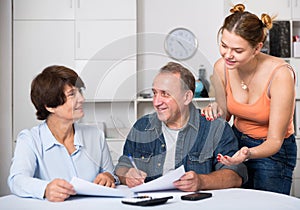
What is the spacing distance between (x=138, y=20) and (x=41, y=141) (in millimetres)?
3006

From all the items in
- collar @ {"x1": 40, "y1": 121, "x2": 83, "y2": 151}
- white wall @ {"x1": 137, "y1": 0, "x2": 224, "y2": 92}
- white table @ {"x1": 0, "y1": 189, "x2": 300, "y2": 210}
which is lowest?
white table @ {"x1": 0, "y1": 189, "x2": 300, "y2": 210}

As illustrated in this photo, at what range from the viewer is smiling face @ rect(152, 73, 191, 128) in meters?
1.79

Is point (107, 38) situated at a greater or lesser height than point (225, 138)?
greater

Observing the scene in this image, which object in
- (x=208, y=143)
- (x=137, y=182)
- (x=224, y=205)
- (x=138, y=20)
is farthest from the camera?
(x=138, y=20)

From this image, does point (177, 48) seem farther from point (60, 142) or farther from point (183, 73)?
point (60, 142)

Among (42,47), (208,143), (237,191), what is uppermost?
(42,47)

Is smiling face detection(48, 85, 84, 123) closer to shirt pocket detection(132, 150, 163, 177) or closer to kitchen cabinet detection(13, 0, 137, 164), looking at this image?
shirt pocket detection(132, 150, 163, 177)

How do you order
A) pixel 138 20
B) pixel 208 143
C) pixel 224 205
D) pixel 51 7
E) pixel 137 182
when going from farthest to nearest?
pixel 138 20 < pixel 51 7 < pixel 208 143 < pixel 137 182 < pixel 224 205

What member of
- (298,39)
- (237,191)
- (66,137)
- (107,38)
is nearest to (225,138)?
(237,191)

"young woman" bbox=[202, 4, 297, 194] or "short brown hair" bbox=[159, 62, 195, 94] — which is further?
"young woman" bbox=[202, 4, 297, 194]

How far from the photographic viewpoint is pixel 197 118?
1.91 metres

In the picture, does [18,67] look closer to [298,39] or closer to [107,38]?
[107,38]

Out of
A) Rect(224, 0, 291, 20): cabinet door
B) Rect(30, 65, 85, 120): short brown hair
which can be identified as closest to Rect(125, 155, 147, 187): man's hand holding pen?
Rect(30, 65, 85, 120): short brown hair

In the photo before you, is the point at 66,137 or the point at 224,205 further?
the point at 66,137
